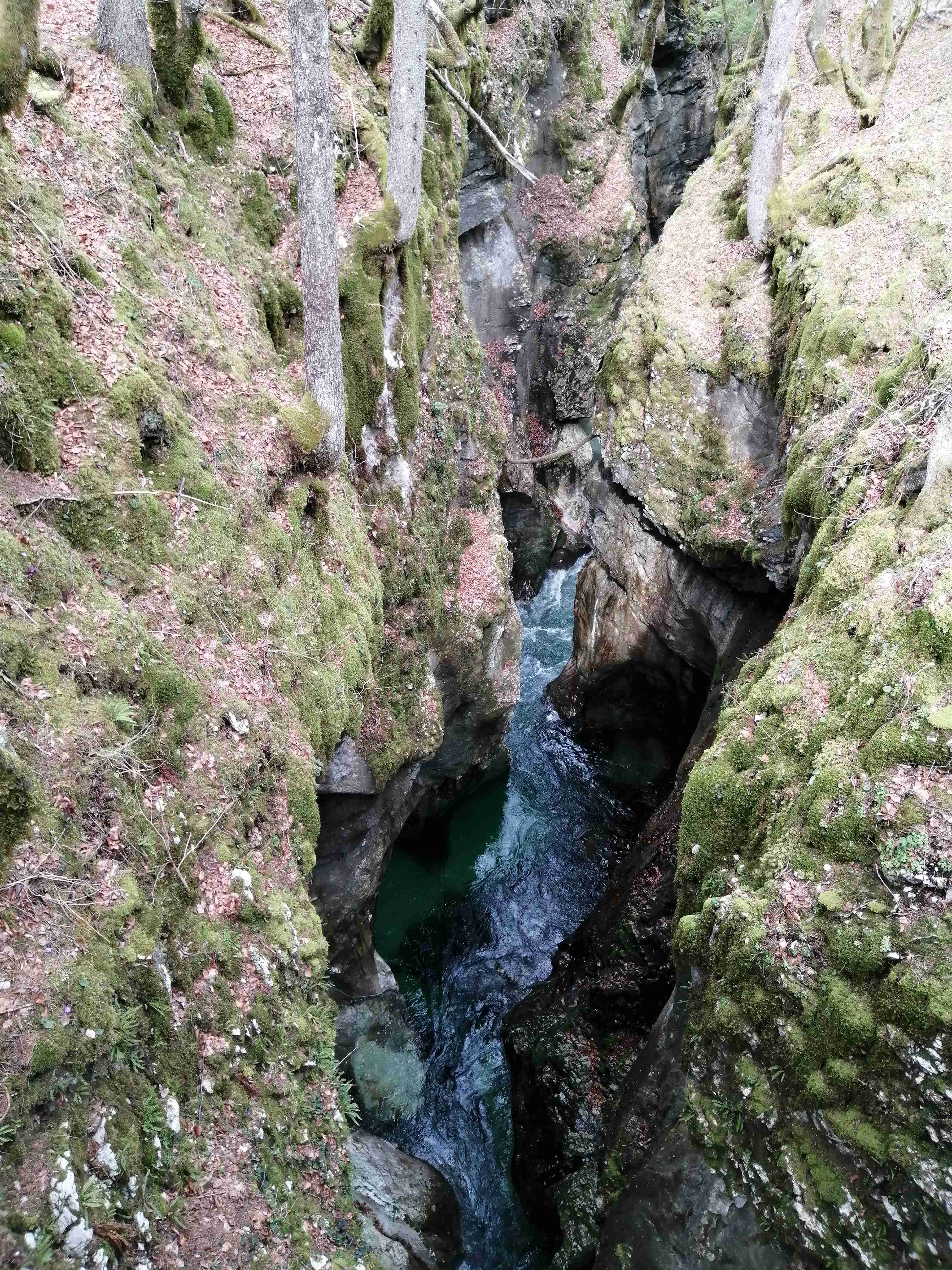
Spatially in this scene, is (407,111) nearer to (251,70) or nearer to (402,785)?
(251,70)

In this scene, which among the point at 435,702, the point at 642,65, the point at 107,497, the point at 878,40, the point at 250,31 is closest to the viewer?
the point at 107,497

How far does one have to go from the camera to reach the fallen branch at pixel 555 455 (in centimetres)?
2364

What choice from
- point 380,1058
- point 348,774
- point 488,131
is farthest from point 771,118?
point 380,1058

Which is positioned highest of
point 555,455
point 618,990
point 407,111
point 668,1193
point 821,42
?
point 821,42

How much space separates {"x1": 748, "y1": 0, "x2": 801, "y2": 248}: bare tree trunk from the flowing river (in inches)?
464

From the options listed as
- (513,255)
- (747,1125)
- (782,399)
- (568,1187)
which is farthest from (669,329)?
(568,1187)

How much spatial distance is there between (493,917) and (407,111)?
1385cm

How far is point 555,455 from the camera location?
78.9ft

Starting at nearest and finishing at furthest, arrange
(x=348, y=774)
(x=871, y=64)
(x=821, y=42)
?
(x=348, y=774)
(x=871, y=64)
(x=821, y=42)

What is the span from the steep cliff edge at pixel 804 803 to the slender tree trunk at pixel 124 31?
960 centimetres

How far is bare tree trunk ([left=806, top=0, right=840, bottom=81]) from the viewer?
57.0ft

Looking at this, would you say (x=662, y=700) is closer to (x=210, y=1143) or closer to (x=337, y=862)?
(x=337, y=862)

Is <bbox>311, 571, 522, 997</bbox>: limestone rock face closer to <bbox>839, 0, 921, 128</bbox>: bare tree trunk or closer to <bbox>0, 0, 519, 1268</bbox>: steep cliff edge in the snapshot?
<bbox>0, 0, 519, 1268</bbox>: steep cliff edge

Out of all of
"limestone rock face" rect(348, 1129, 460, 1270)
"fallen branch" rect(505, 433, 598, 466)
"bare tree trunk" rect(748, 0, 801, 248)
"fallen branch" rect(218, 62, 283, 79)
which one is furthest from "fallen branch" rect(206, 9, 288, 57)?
"limestone rock face" rect(348, 1129, 460, 1270)
